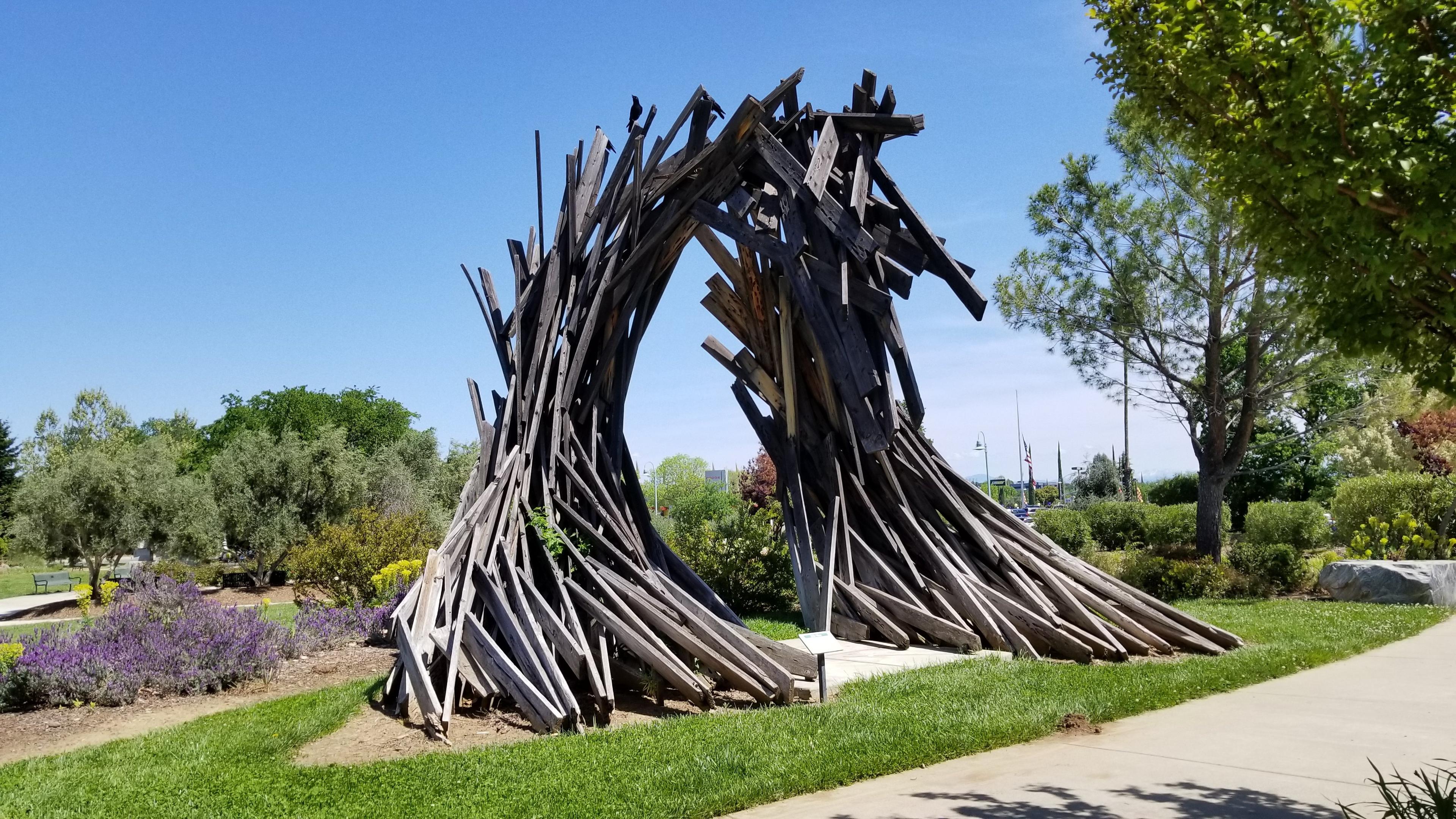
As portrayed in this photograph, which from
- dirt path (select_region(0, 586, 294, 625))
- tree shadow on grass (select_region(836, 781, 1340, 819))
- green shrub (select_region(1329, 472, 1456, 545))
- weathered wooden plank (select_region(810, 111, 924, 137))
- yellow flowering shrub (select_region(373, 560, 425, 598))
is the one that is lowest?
dirt path (select_region(0, 586, 294, 625))

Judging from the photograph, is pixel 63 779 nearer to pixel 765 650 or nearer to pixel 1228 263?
pixel 765 650

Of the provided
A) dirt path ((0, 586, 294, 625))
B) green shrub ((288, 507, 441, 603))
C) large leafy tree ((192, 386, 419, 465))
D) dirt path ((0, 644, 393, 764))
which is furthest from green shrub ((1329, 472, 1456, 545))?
large leafy tree ((192, 386, 419, 465))

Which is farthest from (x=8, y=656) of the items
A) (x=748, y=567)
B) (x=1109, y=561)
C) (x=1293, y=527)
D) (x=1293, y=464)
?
(x=1293, y=464)

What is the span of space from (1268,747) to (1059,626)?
113 inches

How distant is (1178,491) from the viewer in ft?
118

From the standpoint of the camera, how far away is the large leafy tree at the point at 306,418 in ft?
167

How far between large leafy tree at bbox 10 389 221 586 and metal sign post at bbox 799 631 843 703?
22.8 meters

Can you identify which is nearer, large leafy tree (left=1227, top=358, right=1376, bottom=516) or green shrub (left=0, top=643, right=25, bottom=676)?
green shrub (left=0, top=643, right=25, bottom=676)

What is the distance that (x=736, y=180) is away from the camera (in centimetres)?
923

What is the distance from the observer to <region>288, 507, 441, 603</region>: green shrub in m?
13.9

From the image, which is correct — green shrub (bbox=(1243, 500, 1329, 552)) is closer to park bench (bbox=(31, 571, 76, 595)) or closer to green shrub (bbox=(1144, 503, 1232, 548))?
green shrub (bbox=(1144, 503, 1232, 548))

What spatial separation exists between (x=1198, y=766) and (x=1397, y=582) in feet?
30.5

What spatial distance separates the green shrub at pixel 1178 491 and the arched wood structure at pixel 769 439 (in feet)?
97.2

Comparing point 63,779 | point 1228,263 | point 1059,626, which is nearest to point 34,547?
→ point 63,779
